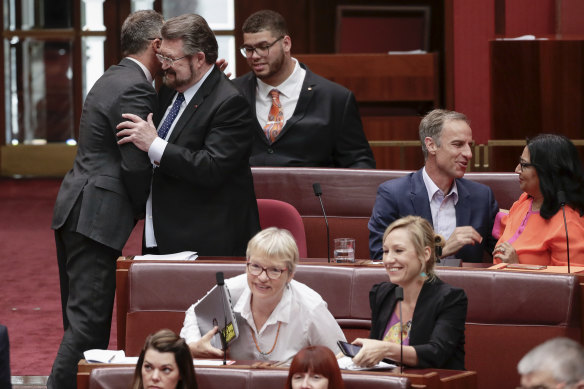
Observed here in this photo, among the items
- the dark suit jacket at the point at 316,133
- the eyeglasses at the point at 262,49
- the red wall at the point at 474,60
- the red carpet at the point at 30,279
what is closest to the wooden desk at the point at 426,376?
the red carpet at the point at 30,279

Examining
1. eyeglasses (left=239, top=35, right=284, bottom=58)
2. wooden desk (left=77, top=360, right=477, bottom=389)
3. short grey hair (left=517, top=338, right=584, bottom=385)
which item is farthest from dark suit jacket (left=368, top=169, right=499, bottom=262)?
short grey hair (left=517, top=338, right=584, bottom=385)

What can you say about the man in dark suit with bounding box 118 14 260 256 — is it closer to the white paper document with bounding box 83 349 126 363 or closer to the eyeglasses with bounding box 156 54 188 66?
the eyeglasses with bounding box 156 54 188 66

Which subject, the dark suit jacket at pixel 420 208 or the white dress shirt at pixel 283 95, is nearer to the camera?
the dark suit jacket at pixel 420 208

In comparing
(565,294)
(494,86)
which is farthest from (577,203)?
(494,86)

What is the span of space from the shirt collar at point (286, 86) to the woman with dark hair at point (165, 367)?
77.6 inches

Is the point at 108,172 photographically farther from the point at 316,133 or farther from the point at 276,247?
the point at 316,133

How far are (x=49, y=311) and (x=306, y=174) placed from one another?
154 centimetres

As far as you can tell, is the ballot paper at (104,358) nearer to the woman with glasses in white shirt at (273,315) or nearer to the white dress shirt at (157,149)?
the woman with glasses in white shirt at (273,315)

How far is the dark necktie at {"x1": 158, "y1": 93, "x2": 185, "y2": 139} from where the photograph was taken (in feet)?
10.9

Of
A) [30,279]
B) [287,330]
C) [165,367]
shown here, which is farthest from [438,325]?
[30,279]

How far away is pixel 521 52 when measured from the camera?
5.46 meters

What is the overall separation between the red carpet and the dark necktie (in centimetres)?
109

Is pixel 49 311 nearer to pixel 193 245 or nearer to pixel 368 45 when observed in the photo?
pixel 193 245

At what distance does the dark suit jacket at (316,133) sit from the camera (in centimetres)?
420
